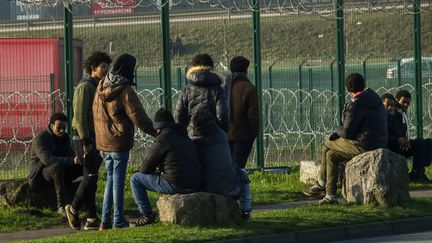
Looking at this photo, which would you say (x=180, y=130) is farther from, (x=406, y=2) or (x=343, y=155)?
(x=406, y=2)

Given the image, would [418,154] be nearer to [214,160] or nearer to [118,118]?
[214,160]

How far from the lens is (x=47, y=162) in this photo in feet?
54.1

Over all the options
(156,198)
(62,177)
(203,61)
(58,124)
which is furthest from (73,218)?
(156,198)

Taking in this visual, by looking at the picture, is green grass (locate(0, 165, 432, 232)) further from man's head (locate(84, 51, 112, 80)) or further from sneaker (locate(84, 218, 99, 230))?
man's head (locate(84, 51, 112, 80))

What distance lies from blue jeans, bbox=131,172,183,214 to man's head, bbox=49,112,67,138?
2.05 meters

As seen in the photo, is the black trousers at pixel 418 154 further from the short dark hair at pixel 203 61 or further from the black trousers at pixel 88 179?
the black trousers at pixel 88 179

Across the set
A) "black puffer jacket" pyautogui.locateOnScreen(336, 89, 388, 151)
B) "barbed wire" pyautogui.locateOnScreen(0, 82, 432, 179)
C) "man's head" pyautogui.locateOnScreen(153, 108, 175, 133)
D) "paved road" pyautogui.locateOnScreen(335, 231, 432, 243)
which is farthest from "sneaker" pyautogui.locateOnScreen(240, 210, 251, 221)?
"barbed wire" pyautogui.locateOnScreen(0, 82, 432, 179)

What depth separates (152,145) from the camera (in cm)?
1498

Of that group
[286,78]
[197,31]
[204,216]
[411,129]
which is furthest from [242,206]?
[286,78]

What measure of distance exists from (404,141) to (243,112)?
3.44 meters

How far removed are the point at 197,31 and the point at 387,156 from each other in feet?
24.8

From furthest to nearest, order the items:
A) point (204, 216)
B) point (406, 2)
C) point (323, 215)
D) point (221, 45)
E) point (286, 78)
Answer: point (286, 78)
point (221, 45)
point (406, 2)
point (323, 215)
point (204, 216)

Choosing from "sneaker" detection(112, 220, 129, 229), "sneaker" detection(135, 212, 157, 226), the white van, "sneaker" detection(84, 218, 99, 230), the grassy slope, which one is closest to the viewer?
"sneaker" detection(135, 212, 157, 226)

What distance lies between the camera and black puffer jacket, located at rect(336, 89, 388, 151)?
55.7 feet
